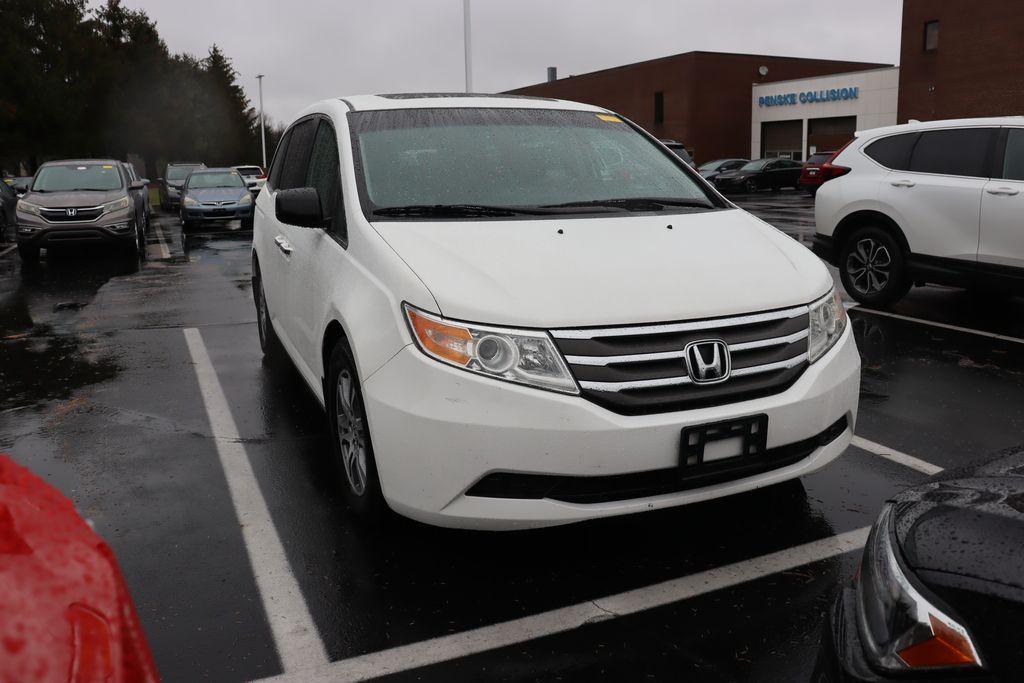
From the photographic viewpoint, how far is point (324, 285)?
13.1 feet

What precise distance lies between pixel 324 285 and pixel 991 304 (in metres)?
7.12

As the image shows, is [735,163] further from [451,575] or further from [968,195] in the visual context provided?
[451,575]

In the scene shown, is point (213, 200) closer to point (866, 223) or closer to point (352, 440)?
point (866, 223)

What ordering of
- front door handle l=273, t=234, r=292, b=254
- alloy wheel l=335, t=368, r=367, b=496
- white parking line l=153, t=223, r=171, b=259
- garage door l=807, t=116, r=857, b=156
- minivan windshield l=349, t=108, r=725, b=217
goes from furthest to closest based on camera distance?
garage door l=807, t=116, r=857, b=156 → white parking line l=153, t=223, r=171, b=259 → front door handle l=273, t=234, r=292, b=254 → minivan windshield l=349, t=108, r=725, b=217 → alloy wheel l=335, t=368, r=367, b=496

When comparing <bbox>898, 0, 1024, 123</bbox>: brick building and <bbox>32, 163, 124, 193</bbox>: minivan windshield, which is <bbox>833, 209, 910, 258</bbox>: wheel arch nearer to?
<bbox>32, 163, 124, 193</bbox>: minivan windshield

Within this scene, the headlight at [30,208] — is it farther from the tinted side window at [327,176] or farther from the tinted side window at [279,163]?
the tinted side window at [327,176]

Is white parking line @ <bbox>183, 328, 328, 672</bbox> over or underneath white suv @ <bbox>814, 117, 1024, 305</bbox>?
underneath

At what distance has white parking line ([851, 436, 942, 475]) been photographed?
434 centimetres

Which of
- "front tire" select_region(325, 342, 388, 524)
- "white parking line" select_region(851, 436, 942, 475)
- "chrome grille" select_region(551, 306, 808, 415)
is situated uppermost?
"chrome grille" select_region(551, 306, 808, 415)

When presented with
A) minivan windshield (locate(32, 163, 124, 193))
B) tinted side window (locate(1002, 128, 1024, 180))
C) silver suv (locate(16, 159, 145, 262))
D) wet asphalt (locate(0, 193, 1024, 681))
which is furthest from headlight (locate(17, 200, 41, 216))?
tinted side window (locate(1002, 128, 1024, 180))

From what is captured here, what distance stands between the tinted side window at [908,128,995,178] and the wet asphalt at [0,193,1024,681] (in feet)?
5.27

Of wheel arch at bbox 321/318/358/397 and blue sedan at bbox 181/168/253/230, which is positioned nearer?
wheel arch at bbox 321/318/358/397

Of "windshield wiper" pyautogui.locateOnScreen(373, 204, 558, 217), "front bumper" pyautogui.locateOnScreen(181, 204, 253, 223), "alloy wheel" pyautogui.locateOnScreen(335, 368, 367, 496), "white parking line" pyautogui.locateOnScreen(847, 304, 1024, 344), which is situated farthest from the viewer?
"front bumper" pyautogui.locateOnScreen(181, 204, 253, 223)

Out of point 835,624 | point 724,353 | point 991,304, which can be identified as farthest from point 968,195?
point 835,624
